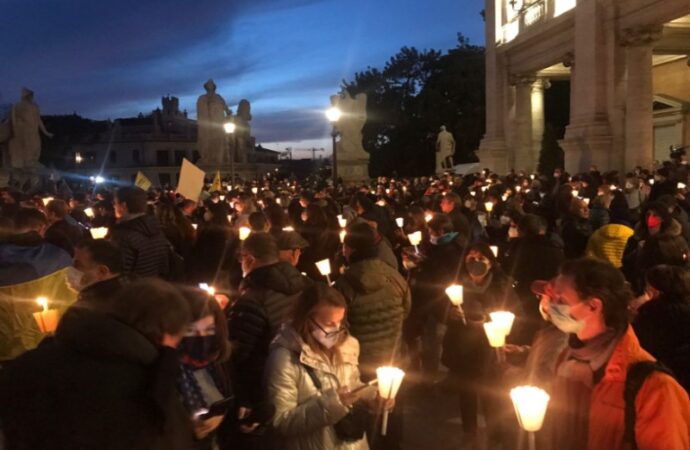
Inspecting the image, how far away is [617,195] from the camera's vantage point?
35.8 feet

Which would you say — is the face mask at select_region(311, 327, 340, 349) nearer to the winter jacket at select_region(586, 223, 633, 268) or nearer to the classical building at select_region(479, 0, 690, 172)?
the winter jacket at select_region(586, 223, 633, 268)

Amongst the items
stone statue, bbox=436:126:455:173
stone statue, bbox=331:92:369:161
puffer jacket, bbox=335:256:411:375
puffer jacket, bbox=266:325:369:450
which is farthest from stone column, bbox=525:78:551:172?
puffer jacket, bbox=266:325:369:450

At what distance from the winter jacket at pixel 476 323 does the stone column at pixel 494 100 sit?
30.0 metres

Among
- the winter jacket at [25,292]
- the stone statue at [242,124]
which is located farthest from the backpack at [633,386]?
the stone statue at [242,124]

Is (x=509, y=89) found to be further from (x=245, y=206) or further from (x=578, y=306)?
(x=578, y=306)

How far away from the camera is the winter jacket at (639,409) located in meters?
2.48

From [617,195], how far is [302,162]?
89848 mm

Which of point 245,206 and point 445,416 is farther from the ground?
point 245,206

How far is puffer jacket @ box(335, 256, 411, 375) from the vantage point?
16.1ft

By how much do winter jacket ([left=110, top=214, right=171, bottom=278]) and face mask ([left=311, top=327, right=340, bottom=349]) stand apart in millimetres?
3130

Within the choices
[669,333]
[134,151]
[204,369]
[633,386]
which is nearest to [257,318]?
[204,369]

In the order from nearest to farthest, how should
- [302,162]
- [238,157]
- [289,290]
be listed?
[289,290], [238,157], [302,162]

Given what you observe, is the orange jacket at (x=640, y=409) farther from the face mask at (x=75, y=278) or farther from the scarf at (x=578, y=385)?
the face mask at (x=75, y=278)

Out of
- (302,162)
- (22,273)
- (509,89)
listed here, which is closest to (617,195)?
(22,273)
